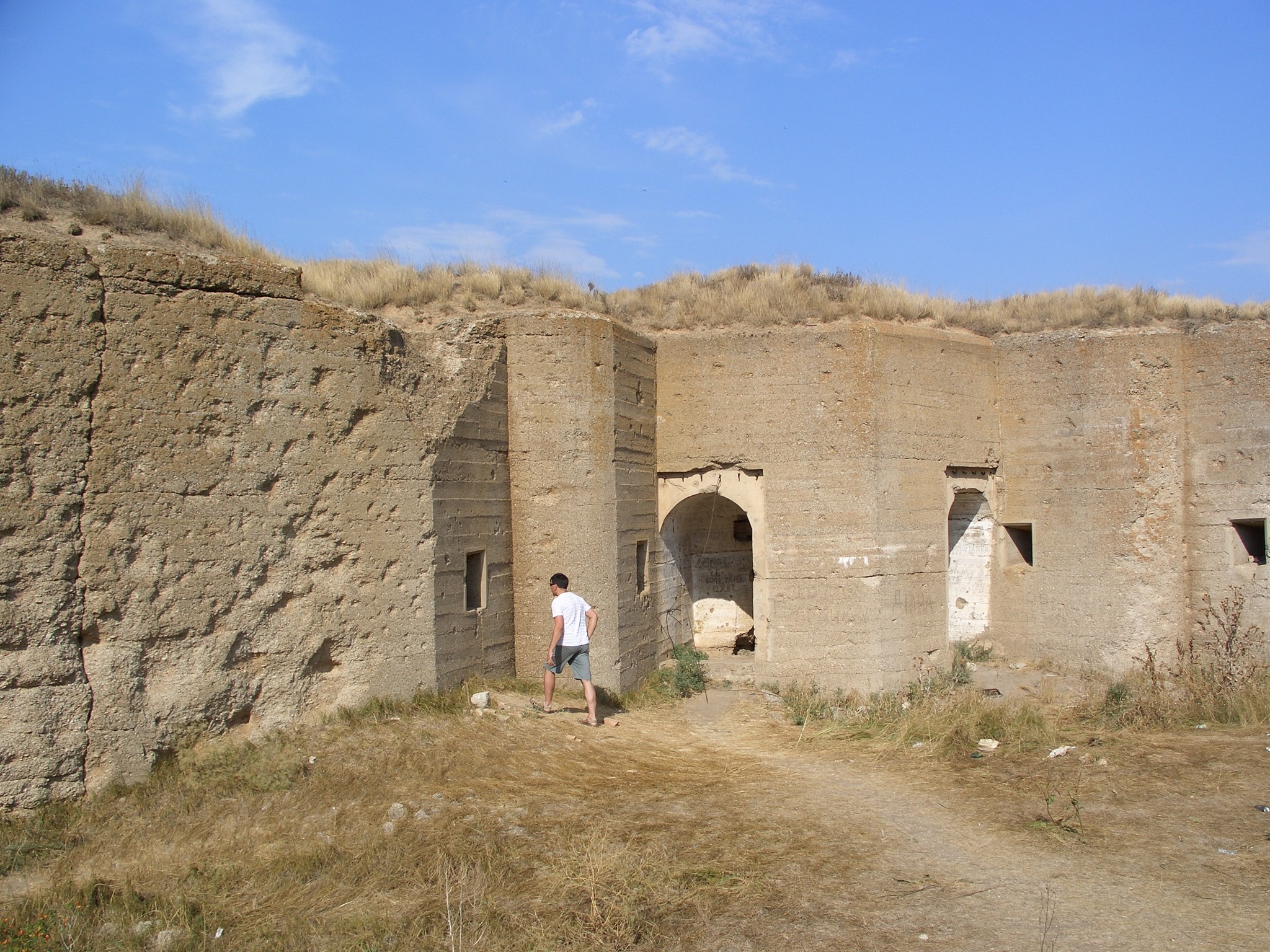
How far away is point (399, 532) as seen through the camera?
314 inches

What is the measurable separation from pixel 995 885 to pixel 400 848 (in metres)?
3.46

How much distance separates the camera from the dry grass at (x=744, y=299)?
32.9 feet

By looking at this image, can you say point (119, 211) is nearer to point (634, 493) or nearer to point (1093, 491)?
point (634, 493)

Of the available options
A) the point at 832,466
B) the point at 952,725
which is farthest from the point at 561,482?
the point at 952,725

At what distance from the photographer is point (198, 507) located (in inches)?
267

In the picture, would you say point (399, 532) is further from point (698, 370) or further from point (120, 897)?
point (698, 370)

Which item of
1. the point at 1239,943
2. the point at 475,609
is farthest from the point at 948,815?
the point at 475,609

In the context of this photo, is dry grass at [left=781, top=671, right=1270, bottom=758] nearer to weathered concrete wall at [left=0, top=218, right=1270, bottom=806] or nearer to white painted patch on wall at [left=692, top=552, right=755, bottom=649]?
weathered concrete wall at [left=0, top=218, right=1270, bottom=806]

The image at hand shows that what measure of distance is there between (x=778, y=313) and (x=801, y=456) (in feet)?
5.83

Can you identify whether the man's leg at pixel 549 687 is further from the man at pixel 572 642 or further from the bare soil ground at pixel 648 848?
the bare soil ground at pixel 648 848

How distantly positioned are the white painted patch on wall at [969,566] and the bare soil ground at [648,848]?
13.7ft

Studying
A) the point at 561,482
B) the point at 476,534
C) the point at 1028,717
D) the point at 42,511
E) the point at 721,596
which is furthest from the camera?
the point at 721,596

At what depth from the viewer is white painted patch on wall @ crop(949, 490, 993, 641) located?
1199 cm

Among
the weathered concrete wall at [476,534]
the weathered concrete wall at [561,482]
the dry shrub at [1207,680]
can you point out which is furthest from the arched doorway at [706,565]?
the dry shrub at [1207,680]
